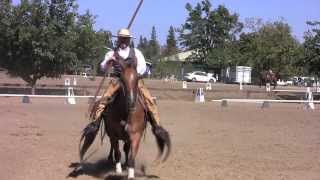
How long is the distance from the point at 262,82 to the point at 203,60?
119ft

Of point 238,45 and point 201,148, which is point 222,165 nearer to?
point 201,148

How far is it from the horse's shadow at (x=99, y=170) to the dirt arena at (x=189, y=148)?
17 mm

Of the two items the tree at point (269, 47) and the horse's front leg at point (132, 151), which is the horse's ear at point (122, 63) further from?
the tree at point (269, 47)

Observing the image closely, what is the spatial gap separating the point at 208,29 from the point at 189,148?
89.8 metres

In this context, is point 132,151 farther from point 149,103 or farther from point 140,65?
point 140,65

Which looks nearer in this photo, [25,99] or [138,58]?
[138,58]

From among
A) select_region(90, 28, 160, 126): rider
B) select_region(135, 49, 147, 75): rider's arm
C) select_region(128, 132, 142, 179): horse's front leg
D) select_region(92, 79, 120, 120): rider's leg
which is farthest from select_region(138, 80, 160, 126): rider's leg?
select_region(128, 132, 142, 179): horse's front leg

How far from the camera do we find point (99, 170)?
11.1m

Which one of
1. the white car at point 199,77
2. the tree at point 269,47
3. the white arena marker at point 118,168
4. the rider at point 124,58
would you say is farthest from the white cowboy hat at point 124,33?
the white car at point 199,77

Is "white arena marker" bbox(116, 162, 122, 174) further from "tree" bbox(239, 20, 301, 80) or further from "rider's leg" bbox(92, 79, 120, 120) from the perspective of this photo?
"tree" bbox(239, 20, 301, 80)

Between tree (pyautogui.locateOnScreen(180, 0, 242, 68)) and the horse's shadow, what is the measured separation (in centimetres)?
8973

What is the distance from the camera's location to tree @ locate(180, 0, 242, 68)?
102 metres

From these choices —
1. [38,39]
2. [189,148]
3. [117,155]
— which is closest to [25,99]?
[38,39]

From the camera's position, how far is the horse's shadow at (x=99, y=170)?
10378mm
